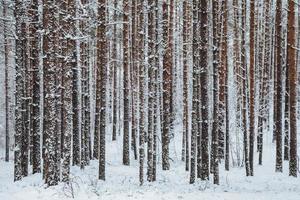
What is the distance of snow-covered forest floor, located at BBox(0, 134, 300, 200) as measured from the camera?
1255cm

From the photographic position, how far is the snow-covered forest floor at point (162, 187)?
12.6m

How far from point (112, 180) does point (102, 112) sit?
2995 mm

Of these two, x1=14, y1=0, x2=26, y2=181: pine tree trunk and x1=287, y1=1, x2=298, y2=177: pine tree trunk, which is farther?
x1=14, y1=0, x2=26, y2=181: pine tree trunk

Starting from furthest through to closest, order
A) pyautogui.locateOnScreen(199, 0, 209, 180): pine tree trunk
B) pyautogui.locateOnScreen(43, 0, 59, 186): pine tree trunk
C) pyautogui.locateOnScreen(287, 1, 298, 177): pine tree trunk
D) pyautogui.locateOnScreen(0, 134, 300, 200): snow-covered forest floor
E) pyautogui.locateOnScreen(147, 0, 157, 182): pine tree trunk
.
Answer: pyautogui.locateOnScreen(287, 1, 298, 177): pine tree trunk, pyautogui.locateOnScreen(147, 0, 157, 182): pine tree trunk, pyautogui.locateOnScreen(199, 0, 209, 180): pine tree trunk, pyautogui.locateOnScreen(43, 0, 59, 186): pine tree trunk, pyautogui.locateOnScreen(0, 134, 300, 200): snow-covered forest floor

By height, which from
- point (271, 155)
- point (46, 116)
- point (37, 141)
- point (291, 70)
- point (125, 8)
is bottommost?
point (271, 155)

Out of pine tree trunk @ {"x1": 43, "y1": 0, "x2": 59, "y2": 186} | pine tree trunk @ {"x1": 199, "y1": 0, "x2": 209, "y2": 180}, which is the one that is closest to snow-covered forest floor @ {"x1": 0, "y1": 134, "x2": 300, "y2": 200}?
pine tree trunk @ {"x1": 43, "y1": 0, "x2": 59, "y2": 186}

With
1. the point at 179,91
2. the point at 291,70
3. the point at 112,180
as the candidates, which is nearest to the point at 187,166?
the point at 112,180

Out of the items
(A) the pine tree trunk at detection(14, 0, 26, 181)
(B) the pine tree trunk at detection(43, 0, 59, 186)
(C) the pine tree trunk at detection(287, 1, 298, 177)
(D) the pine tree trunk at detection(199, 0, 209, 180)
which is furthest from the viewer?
(A) the pine tree trunk at detection(14, 0, 26, 181)

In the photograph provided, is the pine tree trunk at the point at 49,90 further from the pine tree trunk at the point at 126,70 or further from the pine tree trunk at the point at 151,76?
the pine tree trunk at the point at 126,70

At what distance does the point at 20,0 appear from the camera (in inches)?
676

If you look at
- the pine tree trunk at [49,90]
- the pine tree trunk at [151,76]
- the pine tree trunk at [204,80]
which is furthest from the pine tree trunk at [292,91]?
the pine tree trunk at [49,90]

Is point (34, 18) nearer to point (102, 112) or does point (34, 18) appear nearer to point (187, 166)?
point (102, 112)

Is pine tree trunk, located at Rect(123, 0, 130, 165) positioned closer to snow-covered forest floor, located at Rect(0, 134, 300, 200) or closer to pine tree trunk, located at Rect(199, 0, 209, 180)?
snow-covered forest floor, located at Rect(0, 134, 300, 200)

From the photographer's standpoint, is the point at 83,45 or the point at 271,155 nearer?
the point at 83,45
